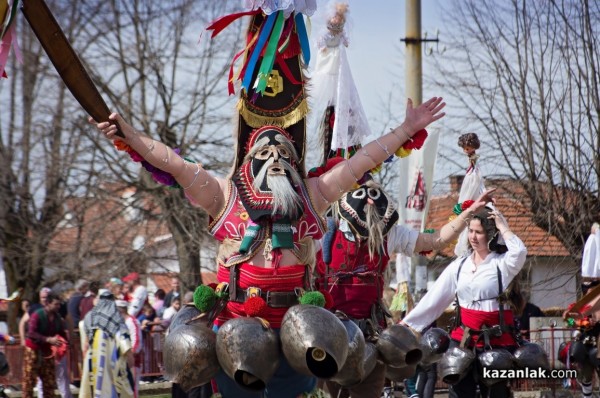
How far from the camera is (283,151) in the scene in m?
6.19

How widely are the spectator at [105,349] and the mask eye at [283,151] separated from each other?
23.0 feet

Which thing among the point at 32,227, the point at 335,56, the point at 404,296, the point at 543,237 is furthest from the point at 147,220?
the point at 335,56

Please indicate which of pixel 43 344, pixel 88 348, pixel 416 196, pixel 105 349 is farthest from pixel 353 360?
pixel 416 196

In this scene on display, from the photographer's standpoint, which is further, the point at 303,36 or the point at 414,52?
the point at 414,52

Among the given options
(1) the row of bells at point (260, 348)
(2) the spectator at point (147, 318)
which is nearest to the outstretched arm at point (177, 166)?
(1) the row of bells at point (260, 348)

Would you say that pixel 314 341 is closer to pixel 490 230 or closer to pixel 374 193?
pixel 490 230

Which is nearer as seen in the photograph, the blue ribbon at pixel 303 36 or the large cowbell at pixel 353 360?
the large cowbell at pixel 353 360

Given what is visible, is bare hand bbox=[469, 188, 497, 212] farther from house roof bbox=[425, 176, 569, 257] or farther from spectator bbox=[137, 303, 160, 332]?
spectator bbox=[137, 303, 160, 332]

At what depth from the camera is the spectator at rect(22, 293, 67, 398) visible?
43.8 feet

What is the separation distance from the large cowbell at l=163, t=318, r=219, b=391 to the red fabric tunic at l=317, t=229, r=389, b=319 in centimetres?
274

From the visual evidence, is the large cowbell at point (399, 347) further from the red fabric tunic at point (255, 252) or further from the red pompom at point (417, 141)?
the red pompom at point (417, 141)

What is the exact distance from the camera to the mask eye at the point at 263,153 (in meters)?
6.14

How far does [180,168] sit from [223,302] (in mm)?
785

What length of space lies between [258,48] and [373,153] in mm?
908
